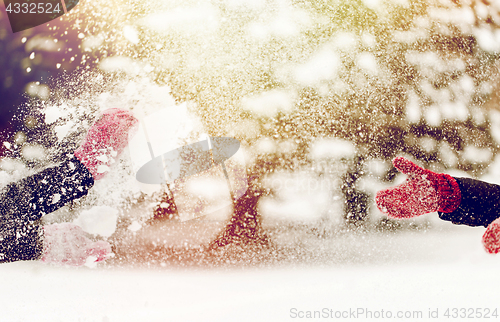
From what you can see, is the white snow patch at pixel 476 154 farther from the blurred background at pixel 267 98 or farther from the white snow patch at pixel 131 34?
the white snow patch at pixel 131 34

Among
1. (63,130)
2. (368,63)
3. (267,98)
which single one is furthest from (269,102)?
(63,130)

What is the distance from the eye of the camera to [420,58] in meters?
0.36

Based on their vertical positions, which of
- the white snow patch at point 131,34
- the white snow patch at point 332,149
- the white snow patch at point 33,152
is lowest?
the white snow patch at point 332,149

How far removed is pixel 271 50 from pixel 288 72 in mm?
30

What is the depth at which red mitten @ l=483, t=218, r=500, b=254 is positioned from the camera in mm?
382

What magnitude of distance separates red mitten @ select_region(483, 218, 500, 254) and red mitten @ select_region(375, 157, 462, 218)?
6 centimetres

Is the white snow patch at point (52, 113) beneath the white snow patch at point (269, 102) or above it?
above

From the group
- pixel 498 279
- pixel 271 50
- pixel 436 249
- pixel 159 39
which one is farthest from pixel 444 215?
pixel 159 39

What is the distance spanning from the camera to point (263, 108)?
0.32 meters

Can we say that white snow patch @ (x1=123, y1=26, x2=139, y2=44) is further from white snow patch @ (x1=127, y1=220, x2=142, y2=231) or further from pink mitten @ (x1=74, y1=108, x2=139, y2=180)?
white snow patch @ (x1=127, y1=220, x2=142, y2=231)

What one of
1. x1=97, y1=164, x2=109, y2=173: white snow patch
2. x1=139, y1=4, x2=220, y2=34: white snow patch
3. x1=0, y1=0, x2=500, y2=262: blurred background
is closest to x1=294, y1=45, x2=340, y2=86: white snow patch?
x1=0, y1=0, x2=500, y2=262: blurred background

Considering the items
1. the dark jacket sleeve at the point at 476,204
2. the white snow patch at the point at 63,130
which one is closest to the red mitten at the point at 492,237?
the dark jacket sleeve at the point at 476,204

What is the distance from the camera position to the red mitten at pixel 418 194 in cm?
34

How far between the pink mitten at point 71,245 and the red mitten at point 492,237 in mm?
438
